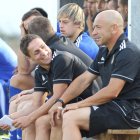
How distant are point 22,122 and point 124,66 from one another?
1.32 m

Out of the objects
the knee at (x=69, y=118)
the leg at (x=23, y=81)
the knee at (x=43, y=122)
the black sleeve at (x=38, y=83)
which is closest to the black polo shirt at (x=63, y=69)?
the black sleeve at (x=38, y=83)

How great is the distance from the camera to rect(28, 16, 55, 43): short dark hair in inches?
288

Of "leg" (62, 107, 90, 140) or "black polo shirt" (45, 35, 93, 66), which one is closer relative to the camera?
"leg" (62, 107, 90, 140)

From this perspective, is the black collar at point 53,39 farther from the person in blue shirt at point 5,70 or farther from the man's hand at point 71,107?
the person in blue shirt at point 5,70

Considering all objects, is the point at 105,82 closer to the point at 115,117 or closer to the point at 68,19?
the point at 115,117

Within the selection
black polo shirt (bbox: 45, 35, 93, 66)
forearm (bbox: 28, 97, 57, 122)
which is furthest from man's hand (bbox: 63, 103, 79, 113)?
black polo shirt (bbox: 45, 35, 93, 66)

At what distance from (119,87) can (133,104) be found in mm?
205

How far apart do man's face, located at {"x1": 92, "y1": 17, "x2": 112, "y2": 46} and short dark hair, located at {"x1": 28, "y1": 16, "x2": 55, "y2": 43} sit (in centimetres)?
82

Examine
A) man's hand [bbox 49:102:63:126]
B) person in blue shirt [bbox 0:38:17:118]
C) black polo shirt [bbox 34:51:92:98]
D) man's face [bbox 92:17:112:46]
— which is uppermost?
man's face [bbox 92:17:112:46]

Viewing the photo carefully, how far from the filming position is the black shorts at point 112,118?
637 cm

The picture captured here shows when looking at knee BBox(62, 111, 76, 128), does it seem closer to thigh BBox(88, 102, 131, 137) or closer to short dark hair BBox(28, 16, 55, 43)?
thigh BBox(88, 102, 131, 137)

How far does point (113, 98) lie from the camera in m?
6.41

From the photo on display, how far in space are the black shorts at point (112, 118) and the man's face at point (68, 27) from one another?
1.61 meters

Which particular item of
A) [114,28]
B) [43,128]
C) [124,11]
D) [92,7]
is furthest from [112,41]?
[92,7]
